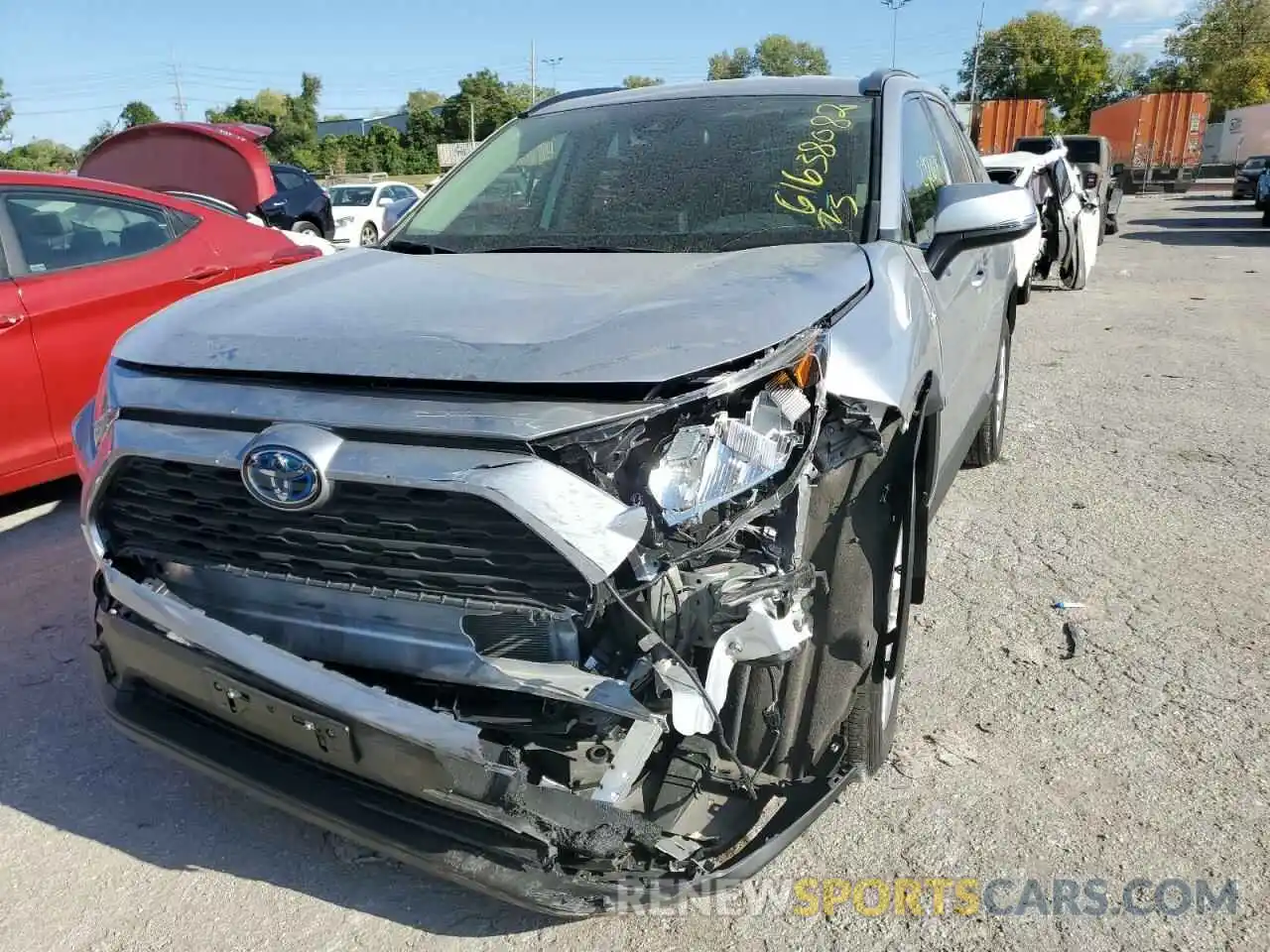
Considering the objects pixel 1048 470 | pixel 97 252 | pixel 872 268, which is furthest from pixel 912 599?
pixel 97 252

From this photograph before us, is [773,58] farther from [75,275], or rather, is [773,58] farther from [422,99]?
[75,275]

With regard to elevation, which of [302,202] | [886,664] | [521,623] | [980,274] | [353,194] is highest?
[980,274]

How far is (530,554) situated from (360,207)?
62.3 ft

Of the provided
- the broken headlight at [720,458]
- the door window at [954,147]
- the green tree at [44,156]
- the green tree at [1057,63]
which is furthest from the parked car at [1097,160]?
the green tree at [1057,63]

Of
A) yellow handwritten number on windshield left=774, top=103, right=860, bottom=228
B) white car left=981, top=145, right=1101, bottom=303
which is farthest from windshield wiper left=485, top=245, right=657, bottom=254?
white car left=981, top=145, right=1101, bottom=303

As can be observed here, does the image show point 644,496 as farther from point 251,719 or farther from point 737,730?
point 251,719

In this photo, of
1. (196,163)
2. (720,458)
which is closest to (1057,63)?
(196,163)

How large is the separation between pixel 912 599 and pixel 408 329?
59.8 inches

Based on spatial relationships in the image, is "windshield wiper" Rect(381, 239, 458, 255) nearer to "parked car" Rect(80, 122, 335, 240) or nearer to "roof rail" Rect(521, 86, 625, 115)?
"roof rail" Rect(521, 86, 625, 115)

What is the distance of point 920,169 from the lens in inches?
130

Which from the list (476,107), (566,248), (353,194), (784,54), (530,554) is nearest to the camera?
(530,554)

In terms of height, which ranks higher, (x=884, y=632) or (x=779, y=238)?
(x=779, y=238)

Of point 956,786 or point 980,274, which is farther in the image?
point 980,274

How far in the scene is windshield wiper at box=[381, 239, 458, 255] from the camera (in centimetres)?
315
